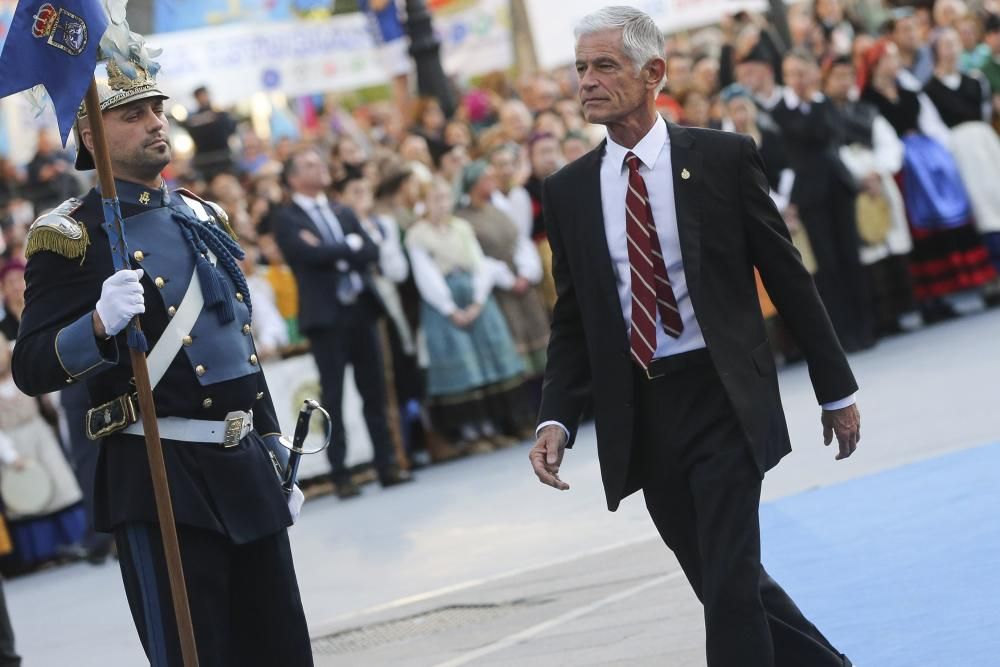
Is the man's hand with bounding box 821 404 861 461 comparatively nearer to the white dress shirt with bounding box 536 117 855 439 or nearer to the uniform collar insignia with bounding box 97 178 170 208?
the white dress shirt with bounding box 536 117 855 439

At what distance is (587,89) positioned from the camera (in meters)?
5.04

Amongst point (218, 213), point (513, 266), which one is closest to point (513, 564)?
point (218, 213)

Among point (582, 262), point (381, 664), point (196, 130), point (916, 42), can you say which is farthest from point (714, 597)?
point (196, 130)

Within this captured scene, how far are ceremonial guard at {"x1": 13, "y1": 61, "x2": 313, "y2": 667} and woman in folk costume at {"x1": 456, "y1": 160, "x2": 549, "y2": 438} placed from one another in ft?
28.8

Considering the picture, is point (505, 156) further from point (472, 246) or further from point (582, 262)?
point (582, 262)

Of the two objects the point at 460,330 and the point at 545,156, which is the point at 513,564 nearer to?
the point at 460,330

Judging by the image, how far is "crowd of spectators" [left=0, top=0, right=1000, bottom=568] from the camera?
13.6 meters

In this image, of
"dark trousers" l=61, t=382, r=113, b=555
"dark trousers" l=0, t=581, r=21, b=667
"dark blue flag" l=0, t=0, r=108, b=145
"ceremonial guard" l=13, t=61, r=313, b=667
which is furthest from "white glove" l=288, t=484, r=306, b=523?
"dark trousers" l=61, t=382, r=113, b=555

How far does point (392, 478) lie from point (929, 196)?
17.9ft

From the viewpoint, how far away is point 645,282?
4.99 metres

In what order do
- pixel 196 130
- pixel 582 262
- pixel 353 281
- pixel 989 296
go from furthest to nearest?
pixel 196 130 < pixel 989 296 < pixel 353 281 < pixel 582 262

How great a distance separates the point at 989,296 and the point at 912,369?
127 inches

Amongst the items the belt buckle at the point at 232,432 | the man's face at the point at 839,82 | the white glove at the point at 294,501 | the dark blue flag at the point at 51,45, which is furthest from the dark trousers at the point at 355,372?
the dark blue flag at the point at 51,45

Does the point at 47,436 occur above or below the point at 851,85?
below
